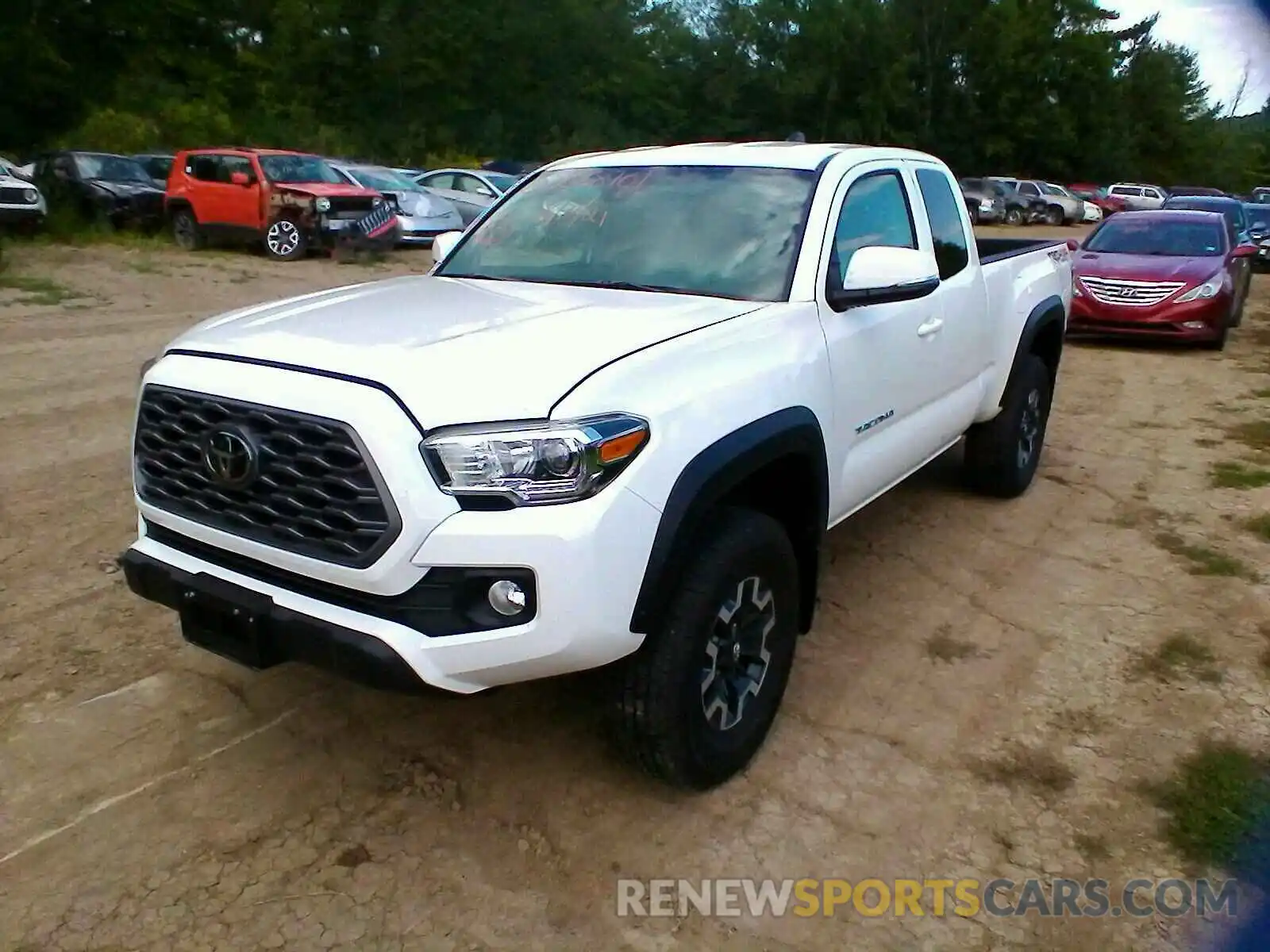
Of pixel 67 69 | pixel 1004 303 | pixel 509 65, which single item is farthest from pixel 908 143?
pixel 1004 303

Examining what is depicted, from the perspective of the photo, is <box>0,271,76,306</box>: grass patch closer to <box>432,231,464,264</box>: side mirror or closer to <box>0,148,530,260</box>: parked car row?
<box>0,148,530,260</box>: parked car row

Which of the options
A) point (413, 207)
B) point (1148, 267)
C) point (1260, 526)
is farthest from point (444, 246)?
point (413, 207)

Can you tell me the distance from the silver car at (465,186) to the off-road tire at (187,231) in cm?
418

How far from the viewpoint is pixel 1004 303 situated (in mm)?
5344

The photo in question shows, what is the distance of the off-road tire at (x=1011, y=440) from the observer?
18.5 feet

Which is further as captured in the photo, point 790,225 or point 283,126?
point 283,126

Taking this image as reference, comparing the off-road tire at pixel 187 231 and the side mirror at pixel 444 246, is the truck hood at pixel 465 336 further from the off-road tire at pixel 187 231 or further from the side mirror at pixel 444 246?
the off-road tire at pixel 187 231

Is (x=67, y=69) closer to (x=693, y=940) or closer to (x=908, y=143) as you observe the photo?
(x=908, y=143)

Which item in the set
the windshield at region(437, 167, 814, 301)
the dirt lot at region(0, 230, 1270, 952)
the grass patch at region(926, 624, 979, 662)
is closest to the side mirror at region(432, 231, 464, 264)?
the windshield at region(437, 167, 814, 301)

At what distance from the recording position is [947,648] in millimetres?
4180

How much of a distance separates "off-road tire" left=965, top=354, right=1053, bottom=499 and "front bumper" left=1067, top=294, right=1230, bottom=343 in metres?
5.75

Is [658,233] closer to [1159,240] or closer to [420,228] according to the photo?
[1159,240]

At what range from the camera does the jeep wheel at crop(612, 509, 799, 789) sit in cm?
287

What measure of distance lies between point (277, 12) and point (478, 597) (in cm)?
4229
